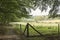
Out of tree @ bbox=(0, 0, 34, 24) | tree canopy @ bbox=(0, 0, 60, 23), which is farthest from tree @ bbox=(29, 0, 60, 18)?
tree @ bbox=(0, 0, 34, 24)

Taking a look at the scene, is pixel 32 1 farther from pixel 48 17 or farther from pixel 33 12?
pixel 48 17

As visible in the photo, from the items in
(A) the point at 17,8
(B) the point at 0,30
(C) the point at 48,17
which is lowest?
(B) the point at 0,30

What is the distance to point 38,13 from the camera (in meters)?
2.21

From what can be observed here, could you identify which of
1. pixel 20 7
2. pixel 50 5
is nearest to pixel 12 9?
pixel 20 7

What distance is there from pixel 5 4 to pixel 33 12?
0.55m

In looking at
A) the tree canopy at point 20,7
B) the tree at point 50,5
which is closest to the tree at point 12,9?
the tree canopy at point 20,7

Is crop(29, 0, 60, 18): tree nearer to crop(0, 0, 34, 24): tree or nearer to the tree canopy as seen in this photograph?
the tree canopy

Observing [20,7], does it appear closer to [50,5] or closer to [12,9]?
[12,9]

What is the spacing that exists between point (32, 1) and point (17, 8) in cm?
32

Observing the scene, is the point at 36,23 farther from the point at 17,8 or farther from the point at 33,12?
the point at 17,8

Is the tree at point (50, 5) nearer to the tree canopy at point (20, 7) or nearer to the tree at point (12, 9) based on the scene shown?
the tree canopy at point (20, 7)

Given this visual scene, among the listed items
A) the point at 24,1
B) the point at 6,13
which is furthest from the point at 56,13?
the point at 6,13

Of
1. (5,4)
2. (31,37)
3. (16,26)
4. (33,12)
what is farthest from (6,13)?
(31,37)

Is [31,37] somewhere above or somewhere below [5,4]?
below
